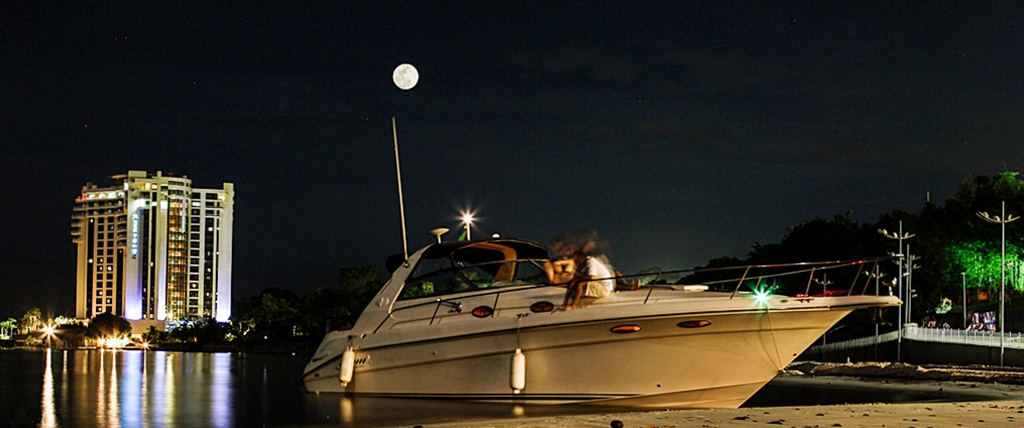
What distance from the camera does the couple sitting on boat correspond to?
51.9 ft

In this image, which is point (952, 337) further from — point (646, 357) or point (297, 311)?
point (297, 311)

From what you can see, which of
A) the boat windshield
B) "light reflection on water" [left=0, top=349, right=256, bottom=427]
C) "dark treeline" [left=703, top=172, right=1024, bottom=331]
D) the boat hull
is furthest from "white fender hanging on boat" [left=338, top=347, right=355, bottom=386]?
"dark treeline" [left=703, top=172, right=1024, bottom=331]

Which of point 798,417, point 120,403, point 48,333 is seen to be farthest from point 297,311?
point 48,333

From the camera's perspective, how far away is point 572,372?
1555 cm

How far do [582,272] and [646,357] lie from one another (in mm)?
1726

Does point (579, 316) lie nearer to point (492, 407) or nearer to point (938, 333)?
point (492, 407)

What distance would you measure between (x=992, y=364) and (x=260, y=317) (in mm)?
85388

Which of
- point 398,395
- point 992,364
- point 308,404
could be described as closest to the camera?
point 398,395

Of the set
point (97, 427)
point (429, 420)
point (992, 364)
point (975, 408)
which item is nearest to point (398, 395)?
point (429, 420)

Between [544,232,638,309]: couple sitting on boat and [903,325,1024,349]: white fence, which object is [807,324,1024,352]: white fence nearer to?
[903,325,1024,349]: white fence

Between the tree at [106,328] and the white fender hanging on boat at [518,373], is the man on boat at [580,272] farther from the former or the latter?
the tree at [106,328]

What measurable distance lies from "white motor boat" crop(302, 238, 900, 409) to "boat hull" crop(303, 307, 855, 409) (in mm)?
14

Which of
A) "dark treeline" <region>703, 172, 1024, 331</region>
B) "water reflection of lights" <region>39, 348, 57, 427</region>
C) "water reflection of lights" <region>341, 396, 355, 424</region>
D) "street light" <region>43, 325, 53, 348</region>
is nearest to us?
"water reflection of lights" <region>341, 396, 355, 424</region>

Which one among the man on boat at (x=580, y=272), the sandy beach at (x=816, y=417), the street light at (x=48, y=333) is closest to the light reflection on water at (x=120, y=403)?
the man on boat at (x=580, y=272)
